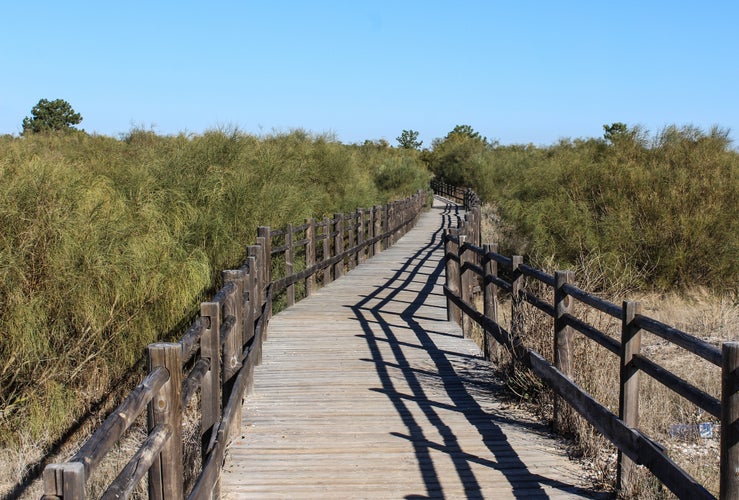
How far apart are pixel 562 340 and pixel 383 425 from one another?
1.70 meters

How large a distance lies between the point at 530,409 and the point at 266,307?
3.85 meters

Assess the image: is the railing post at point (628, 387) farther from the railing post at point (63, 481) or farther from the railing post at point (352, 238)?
the railing post at point (352, 238)

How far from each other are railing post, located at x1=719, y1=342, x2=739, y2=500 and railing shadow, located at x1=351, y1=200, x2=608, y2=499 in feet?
5.78

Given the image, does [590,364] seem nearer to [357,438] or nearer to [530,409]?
[530,409]

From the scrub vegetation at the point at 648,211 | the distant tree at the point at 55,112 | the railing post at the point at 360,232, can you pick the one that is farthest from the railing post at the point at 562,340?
the distant tree at the point at 55,112

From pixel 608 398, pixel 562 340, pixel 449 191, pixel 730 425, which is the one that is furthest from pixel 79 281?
pixel 449 191

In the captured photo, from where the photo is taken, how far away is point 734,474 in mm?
3635

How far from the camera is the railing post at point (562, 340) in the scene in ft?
Answer: 21.4

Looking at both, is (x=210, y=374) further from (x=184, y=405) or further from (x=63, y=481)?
(x=63, y=481)

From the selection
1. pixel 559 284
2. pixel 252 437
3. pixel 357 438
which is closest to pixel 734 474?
pixel 559 284

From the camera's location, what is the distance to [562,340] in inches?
260

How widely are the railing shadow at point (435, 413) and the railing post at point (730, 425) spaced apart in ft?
5.78

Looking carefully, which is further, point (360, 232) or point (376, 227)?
point (376, 227)

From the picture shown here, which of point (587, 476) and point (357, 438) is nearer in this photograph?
point (587, 476)
